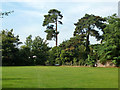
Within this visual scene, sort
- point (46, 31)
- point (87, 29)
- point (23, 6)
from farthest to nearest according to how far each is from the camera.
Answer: point (46, 31) < point (87, 29) < point (23, 6)

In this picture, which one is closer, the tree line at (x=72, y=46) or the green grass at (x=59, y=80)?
the green grass at (x=59, y=80)

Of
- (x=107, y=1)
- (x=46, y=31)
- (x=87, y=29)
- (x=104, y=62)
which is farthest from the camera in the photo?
(x=46, y=31)

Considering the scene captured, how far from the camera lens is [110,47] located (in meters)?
21.5

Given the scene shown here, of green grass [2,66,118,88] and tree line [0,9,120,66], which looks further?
tree line [0,9,120,66]

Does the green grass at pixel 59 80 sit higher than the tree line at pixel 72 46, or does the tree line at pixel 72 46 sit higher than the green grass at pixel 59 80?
the tree line at pixel 72 46

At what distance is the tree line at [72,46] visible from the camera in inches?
870

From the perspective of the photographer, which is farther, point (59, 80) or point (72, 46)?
point (72, 46)

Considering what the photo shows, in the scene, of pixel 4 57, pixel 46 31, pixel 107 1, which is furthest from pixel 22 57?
pixel 107 1

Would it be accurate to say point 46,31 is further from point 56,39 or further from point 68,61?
point 68,61

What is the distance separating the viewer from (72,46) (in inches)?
1100

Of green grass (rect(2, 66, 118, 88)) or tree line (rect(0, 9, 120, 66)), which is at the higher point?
tree line (rect(0, 9, 120, 66))

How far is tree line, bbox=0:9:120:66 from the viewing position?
72.5 ft

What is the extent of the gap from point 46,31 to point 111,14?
12.8 m

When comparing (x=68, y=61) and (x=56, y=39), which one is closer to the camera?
(x=68, y=61)
